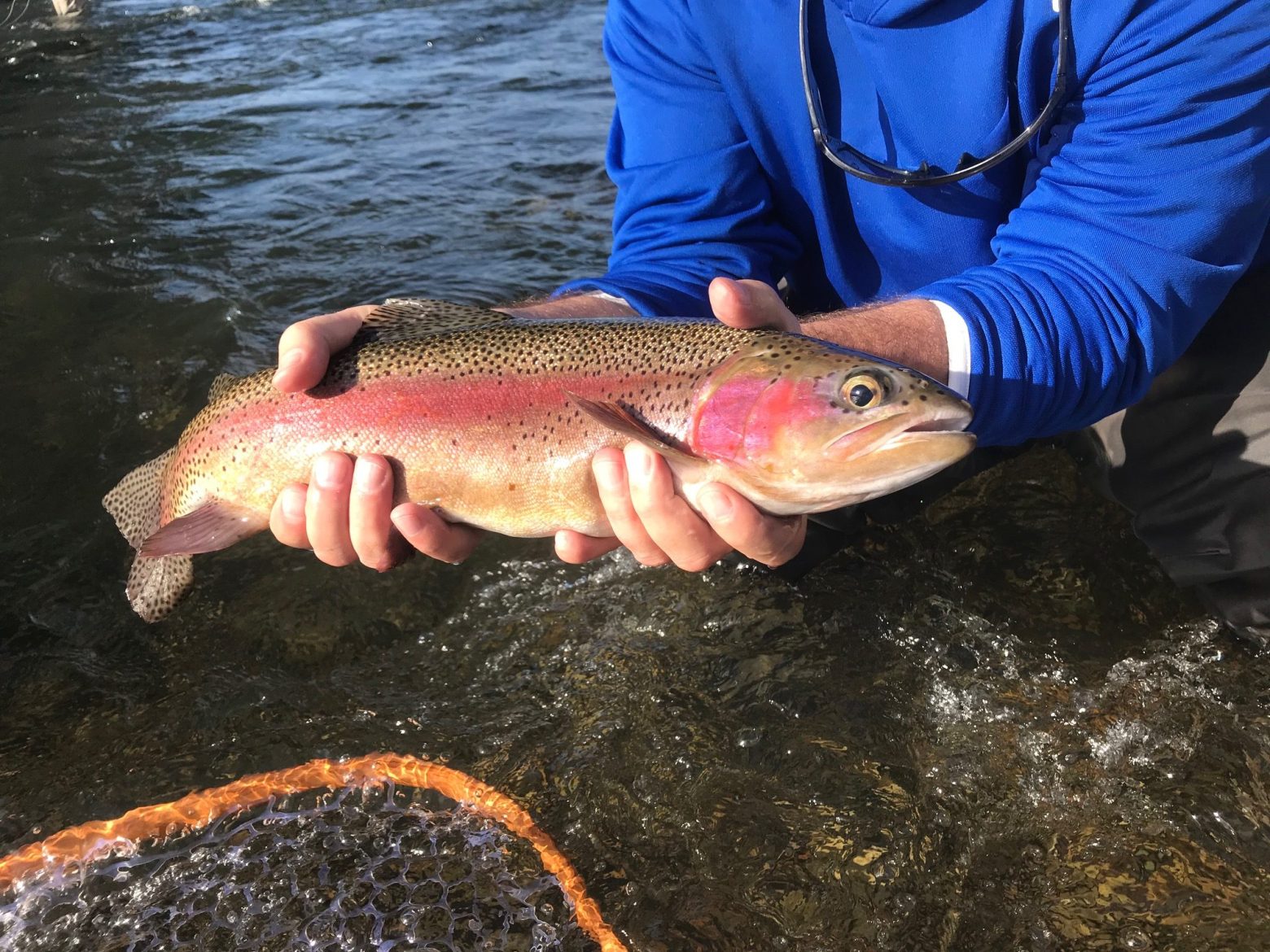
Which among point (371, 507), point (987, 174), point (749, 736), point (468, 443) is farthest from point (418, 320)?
point (987, 174)

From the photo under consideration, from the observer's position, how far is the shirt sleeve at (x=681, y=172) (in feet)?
12.0

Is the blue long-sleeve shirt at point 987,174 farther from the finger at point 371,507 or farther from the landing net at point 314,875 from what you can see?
the landing net at point 314,875

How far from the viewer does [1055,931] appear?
2641 millimetres

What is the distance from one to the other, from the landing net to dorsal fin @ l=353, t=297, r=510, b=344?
1412 mm

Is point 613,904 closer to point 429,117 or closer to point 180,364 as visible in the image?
point 180,364

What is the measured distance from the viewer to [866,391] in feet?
7.76

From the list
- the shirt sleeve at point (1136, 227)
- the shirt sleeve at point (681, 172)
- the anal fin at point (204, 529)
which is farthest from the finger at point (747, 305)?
the anal fin at point (204, 529)

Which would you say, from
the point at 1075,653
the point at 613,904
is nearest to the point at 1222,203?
the point at 1075,653

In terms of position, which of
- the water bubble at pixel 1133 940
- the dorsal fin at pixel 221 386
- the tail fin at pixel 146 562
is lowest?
the water bubble at pixel 1133 940

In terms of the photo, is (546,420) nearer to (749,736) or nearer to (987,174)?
(749,736)

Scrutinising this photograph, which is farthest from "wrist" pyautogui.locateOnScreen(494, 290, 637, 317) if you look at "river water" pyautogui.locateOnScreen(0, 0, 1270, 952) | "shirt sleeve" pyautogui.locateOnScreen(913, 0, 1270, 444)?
"river water" pyautogui.locateOnScreen(0, 0, 1270, 952)

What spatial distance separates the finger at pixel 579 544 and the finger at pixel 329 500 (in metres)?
0.62

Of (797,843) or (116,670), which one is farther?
(116,670)

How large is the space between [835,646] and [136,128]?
31.5ft
